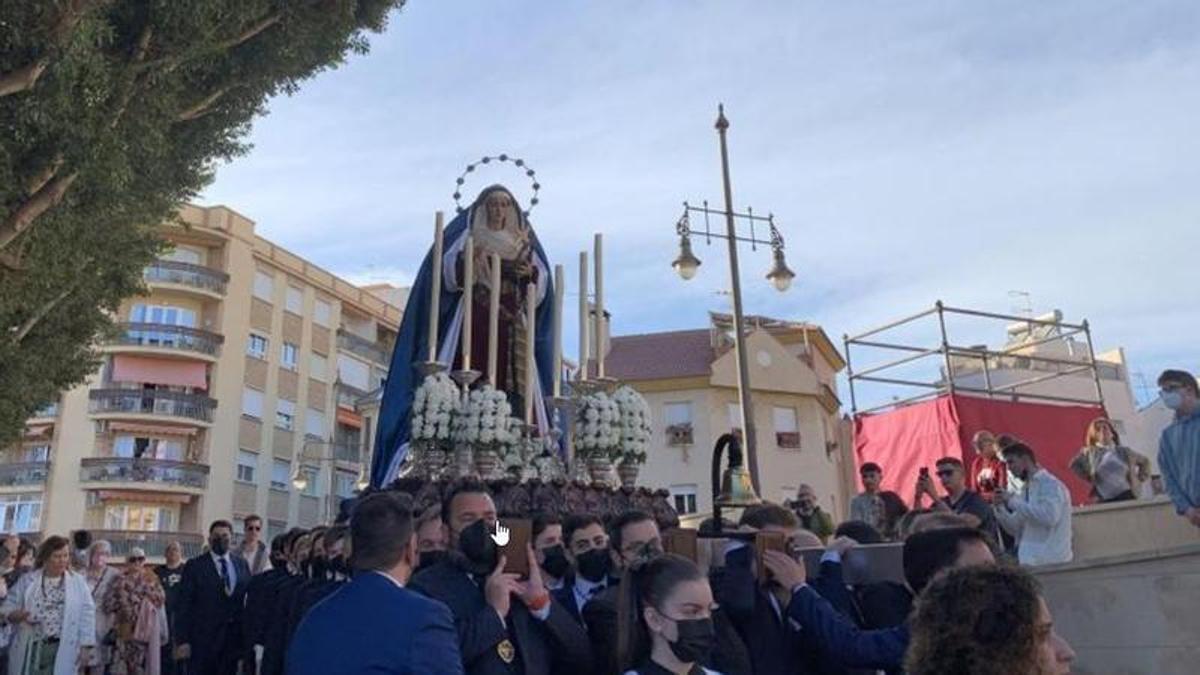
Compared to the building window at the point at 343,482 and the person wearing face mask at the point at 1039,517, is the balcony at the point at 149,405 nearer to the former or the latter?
the building window at the point at 343,482

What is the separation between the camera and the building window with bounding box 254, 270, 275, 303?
4200cm

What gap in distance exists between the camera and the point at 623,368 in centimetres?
3722

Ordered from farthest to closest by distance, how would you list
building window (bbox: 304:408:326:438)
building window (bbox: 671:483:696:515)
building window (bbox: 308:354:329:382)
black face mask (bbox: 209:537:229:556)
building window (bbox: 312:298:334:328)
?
building window (bbox: 312:298:334:328) < building window (bbox: 308:354:329:382) < building window (bbox: 304:408:326:438) < building window (bbox: 671:483:696:515) < black face mask (bbox: 209:537:229:556)

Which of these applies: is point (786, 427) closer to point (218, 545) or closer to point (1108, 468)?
point (1108, 468)

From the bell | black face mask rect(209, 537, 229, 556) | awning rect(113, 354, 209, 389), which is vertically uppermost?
awning rect(113, 354, 209, 389)

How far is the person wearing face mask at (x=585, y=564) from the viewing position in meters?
4.05

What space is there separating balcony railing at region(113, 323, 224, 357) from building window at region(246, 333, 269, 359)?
1.65 metres

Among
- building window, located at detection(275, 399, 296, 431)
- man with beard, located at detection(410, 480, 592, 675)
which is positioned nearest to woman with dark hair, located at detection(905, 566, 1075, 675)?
man with beard, located at detection(410, 480, 592, 675)

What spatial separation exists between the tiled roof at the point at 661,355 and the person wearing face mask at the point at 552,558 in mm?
30846

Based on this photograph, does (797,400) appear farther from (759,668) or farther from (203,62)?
(759,668)

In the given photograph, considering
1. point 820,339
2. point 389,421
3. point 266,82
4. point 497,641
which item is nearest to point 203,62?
point 266,82

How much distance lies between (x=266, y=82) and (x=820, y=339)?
33.3m

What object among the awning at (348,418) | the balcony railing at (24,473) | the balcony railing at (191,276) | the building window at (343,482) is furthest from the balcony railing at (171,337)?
the building window at (343,482)

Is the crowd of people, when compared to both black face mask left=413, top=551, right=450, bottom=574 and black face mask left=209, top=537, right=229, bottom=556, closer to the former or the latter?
black face mask left=413, top=551, right=450, bottom=574
